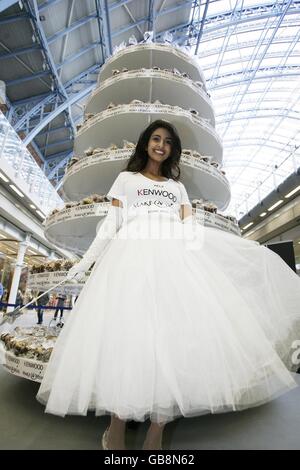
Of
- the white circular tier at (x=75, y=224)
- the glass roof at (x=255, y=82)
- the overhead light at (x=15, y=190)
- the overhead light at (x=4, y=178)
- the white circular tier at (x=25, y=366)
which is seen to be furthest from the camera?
the glass roof at (x=255, y=82)

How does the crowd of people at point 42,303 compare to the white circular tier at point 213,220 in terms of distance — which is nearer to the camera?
the white circular tier at point 213,220

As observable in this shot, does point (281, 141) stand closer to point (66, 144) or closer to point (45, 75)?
point (66, 144)

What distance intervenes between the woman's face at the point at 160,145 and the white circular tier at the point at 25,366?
4.84 ft

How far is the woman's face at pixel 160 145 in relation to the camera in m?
1.88

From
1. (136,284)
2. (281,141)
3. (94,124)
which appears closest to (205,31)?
(281,141)

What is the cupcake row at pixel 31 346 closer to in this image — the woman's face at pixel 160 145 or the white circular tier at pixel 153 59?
the woman's face at pixel 160 145

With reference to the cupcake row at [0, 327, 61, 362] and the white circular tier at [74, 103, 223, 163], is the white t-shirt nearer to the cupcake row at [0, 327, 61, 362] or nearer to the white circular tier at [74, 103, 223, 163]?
the cupcake row at [0, 327, 61, 362]

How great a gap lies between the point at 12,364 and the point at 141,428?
924 mm

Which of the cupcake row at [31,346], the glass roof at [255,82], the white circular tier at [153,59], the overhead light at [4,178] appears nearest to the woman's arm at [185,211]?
the cupcake row at [31,346]

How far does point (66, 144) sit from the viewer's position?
16156 mm

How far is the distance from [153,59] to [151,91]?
777mm

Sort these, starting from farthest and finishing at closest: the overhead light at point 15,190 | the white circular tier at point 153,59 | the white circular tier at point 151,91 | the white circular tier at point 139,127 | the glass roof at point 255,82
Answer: the glass roof at point 255,82 → the overhead light at point 15,190 → the white circular tier at point 153,59 → the white circular tier at point 151,91 → the white circular tier at point 139,127

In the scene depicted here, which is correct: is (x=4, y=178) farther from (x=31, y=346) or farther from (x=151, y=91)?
(x=31, y=346)

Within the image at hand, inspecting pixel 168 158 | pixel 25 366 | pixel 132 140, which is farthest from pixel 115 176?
pixel 25 366
